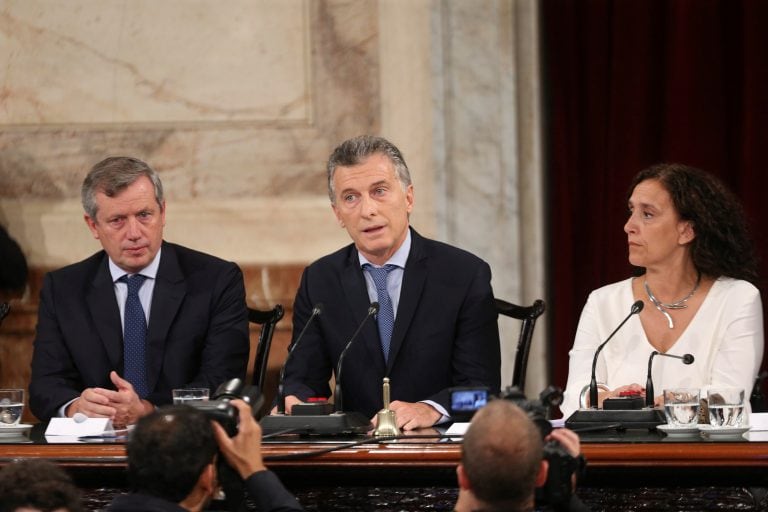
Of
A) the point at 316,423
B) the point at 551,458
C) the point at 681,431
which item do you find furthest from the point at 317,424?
the point at 551,458

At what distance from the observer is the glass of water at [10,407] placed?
11.4ft

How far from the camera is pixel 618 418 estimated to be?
3275mm

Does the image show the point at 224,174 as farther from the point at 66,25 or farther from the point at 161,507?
the point at 161,507

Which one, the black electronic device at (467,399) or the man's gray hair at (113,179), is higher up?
the man's gray hair at (113,179)

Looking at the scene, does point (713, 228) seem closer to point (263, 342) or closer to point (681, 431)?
point (681, 431)

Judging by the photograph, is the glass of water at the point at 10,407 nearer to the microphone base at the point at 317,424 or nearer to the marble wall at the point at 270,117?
the microphone base at the point at 317,424

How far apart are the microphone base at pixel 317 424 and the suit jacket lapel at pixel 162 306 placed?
83 cm

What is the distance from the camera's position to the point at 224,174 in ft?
17.6

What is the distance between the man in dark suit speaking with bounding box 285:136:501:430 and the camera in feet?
12.8

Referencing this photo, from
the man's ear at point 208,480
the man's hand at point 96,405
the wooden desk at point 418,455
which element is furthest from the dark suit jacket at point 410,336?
the man's ear at point 208,480

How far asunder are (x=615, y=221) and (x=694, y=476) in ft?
7.74

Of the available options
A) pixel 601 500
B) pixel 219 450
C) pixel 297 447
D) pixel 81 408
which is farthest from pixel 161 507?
pixel 81 408

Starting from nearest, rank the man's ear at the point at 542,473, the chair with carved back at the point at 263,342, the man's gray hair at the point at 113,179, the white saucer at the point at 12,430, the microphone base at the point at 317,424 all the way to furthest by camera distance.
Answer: the man's ear at the point at 542,473, the microphone base at the point at 317,424, the white saucer at the point at 12,430, the man's gray hair at the point at 113,179, the chair with carved back at the point at 263,342

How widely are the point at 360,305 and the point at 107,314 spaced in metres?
0.82
